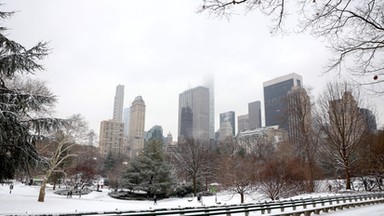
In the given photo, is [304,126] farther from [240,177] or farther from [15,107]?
[15,107]

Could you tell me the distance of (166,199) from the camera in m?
43.0

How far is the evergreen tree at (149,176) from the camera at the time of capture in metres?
42.8

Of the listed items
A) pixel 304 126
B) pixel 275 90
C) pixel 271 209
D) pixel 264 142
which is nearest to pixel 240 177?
pixel 304 126

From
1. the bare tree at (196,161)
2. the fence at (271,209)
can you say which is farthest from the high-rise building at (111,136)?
the fence at (271,209)

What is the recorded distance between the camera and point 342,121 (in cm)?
3344

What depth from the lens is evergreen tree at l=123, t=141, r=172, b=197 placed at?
42844 millimetres

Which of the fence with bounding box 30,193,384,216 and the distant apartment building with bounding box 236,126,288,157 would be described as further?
the distant apartment building with bounding box 236,126,288,157

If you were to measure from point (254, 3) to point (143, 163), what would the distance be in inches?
1618

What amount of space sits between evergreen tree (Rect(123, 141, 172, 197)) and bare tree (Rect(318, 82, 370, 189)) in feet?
71.6

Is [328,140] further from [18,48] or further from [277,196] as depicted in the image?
[18,48]

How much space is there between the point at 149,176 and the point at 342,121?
25.6 meters

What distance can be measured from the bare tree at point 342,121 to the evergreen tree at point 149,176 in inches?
860

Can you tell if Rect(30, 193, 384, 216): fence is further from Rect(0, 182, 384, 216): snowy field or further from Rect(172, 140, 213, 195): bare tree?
Rect(172, 140, 213, 195): bare tree

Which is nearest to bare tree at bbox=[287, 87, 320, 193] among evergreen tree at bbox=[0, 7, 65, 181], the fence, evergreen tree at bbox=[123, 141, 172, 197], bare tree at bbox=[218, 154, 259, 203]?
bare tree at bbox=[218, 154, 259, 203]
